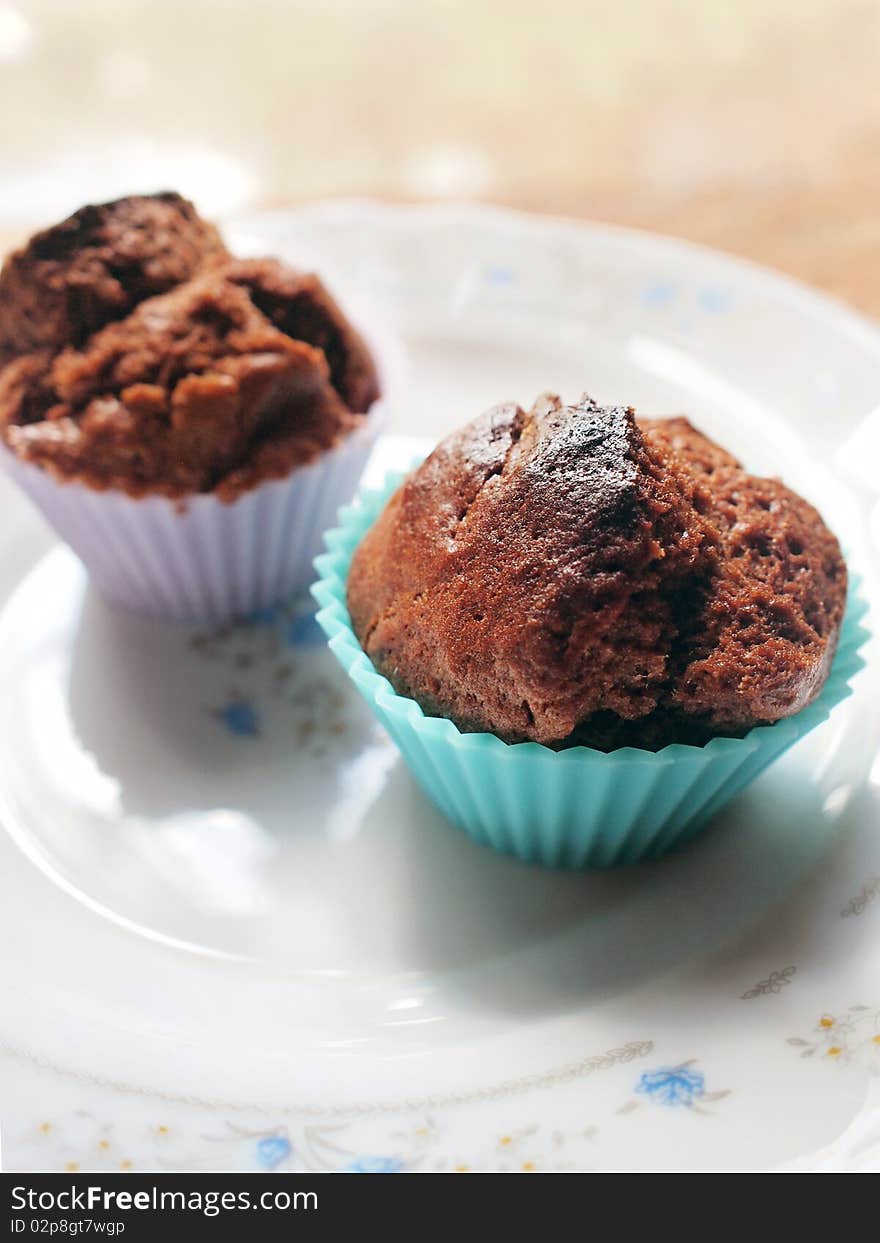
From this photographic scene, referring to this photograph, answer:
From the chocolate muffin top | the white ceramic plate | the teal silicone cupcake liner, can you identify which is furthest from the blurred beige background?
the teal silicone cupcake liner

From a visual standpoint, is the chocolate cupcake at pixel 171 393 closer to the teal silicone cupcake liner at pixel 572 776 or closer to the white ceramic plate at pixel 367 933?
the white ceramic plate at pixel 367 933

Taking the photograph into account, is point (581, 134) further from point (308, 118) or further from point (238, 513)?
point (238, 513)

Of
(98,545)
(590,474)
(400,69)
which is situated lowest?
(98,545)

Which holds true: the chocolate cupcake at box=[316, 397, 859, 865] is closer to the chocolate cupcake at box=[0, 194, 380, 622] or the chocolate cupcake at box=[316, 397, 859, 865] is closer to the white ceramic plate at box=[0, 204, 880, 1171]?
Result: the white ceramic plate at box=[0, 204, 880, 1171]

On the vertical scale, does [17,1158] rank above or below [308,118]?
below
